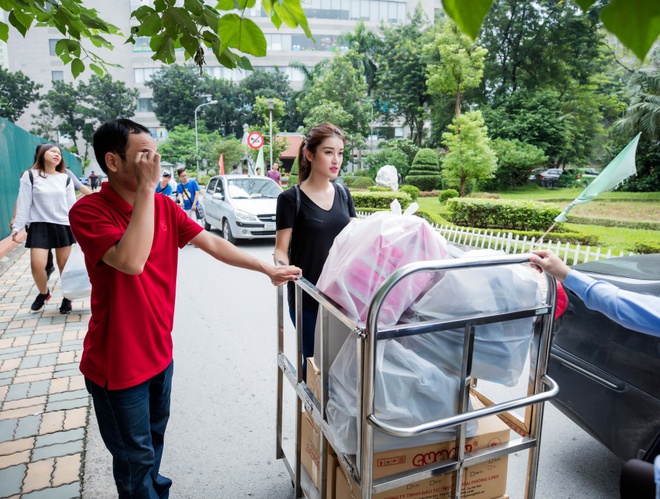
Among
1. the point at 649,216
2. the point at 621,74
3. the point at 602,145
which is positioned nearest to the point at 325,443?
the point at 649,216

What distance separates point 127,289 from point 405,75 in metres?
36.1

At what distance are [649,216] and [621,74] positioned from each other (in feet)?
66.3

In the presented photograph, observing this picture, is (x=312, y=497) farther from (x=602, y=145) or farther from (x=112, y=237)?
(x=602, y=145)

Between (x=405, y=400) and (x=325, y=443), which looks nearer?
(x=405, y=400)

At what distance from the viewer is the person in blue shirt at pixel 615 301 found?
1.69 m

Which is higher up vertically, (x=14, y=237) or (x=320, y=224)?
(x=320, y=224)

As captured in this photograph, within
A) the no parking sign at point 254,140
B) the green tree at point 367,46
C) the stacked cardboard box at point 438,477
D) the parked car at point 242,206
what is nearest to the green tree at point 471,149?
the no parking sign at point 254,140

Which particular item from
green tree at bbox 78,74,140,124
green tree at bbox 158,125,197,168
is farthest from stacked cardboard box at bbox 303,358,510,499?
green tree at bbox 78,74,140,124

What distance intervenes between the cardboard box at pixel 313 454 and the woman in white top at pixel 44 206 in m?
3.90

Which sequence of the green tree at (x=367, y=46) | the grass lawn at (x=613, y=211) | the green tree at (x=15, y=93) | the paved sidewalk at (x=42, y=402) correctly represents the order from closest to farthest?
the paved sidewalk at (x=42, y=402), the grass lawn at (x=613, y=211), the green tree at (x=367, y=46), the green tree at (x=15, y=93)

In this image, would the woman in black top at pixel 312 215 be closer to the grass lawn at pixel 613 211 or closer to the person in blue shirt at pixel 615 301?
the person in blue shirt at pixel 615 301

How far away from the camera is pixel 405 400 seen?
4.96 feet

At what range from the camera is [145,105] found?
58.0m

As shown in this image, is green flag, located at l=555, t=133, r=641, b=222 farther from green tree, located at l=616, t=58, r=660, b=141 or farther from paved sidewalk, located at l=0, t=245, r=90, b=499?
green tree, located at l=616, t=58, r=660, b=141
